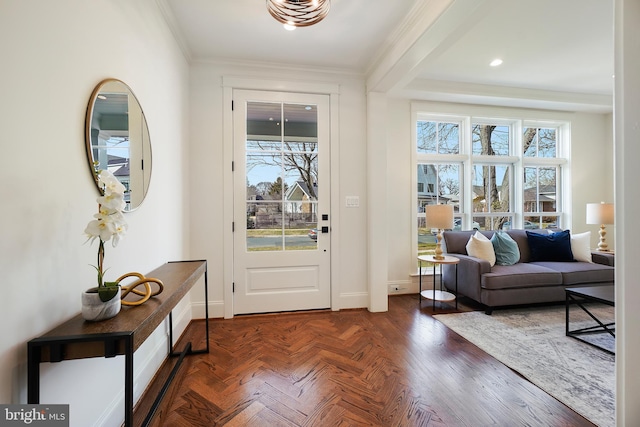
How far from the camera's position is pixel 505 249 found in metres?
3.47

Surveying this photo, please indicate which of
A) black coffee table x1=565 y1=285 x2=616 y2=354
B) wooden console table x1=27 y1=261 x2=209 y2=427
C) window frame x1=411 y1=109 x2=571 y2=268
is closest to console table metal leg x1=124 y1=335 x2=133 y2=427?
wooden console table x1=27 y1=261 x2=209 y2=427

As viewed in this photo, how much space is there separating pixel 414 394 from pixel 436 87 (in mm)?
3538

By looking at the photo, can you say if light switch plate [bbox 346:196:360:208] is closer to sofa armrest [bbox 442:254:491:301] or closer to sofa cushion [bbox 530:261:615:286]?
sofa armrest [bbox 442:254:491:301]

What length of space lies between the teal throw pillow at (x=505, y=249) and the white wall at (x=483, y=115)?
1.05 meters

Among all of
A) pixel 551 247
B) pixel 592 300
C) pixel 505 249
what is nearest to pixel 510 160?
pixel 551 247

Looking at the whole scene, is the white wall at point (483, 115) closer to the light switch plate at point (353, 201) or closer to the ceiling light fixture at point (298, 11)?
the light switch plate at point (353, 201)

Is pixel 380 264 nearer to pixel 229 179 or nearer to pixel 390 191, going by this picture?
pixel 390 191

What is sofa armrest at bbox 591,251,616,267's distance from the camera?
3.50 metres

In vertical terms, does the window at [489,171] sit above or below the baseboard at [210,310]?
above

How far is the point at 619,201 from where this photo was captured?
1.07m

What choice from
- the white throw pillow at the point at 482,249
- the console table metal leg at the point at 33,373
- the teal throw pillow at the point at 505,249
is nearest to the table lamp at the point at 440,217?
the white throw pillow at the point at 482,249

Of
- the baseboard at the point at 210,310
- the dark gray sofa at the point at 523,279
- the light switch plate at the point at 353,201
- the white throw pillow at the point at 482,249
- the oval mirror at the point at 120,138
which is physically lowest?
the baseboard at the point at 210,310

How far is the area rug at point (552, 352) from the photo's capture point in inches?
67.0
